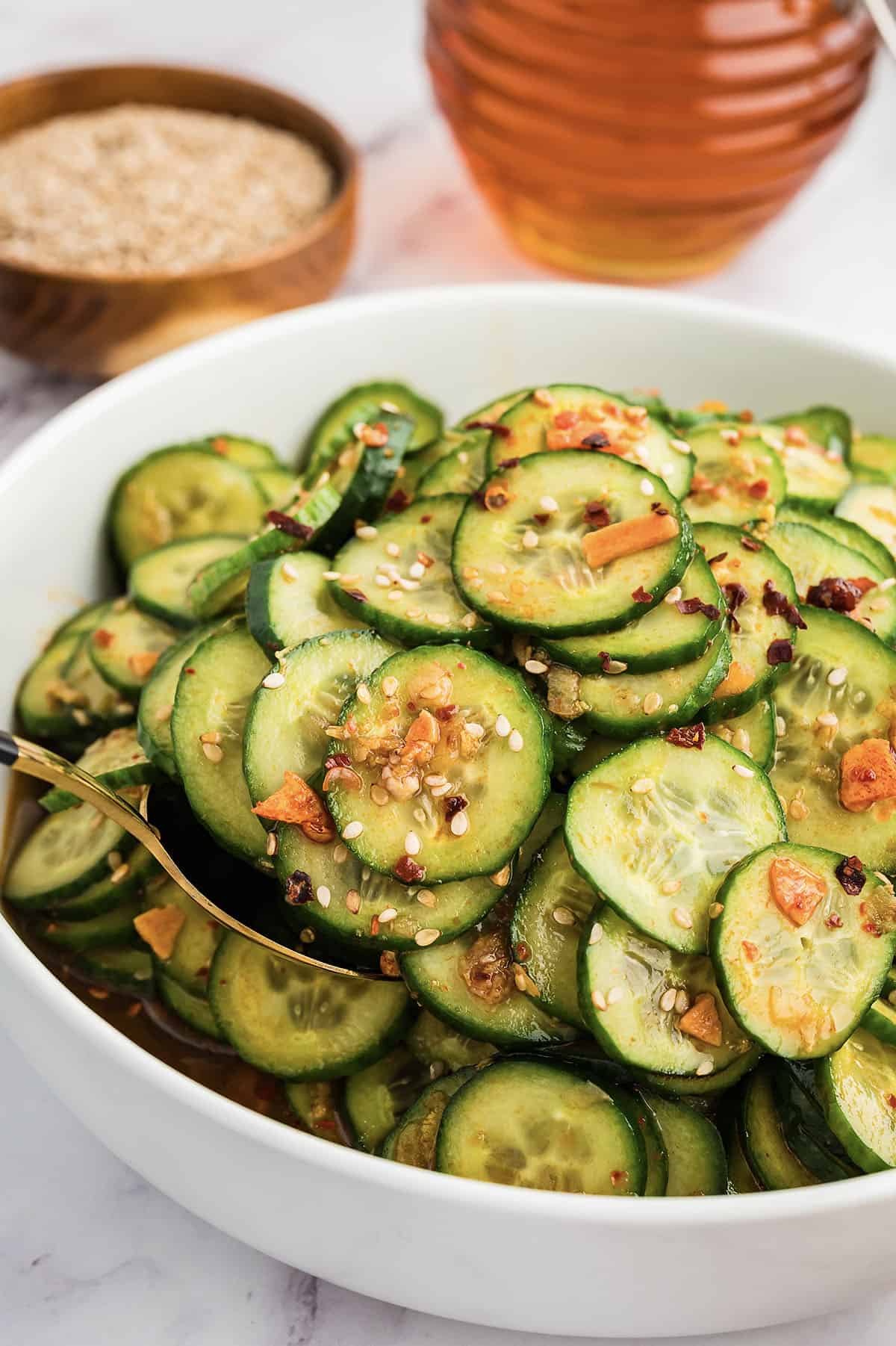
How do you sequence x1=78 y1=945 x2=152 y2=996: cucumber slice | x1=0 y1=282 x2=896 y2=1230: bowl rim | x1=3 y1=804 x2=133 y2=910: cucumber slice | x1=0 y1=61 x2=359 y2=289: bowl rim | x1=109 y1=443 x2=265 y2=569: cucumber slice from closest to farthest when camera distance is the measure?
x1=0 y1=282 x2=896 y2=1230: bowl rim < x1=3 y1=804 x2=133 y2=910: cucumber slice < x1=78 y1=945 x2=152 y2=996: cucumber slice < x1=109 y1=443 x2=265 y2=569: cucumber slice < x1=0 y1=61 x2=359 y2=289: bowl rim

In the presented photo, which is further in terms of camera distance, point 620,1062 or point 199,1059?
point 199,1059

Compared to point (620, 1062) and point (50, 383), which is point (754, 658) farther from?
point (50, 383)

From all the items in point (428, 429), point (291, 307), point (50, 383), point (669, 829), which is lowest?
point (50, 383)

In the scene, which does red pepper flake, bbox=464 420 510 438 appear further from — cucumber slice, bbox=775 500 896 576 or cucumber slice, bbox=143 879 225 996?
cucumber slice, bbox=143 879 225 996

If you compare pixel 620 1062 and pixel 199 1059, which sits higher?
pixel 620 1062

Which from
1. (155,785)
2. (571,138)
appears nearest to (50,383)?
(571,138)

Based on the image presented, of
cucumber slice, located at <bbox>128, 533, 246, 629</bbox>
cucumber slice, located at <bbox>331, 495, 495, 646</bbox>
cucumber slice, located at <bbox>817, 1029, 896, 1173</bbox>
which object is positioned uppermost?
cucumber slice, located at <bbox>331, 495, 495, 646</bbox>

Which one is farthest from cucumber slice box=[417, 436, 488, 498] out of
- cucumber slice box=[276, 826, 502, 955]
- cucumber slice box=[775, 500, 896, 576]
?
cucumber slice box=[276, 826, 502, 955]

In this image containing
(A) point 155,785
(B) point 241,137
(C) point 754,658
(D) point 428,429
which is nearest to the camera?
(C) point 754,658
